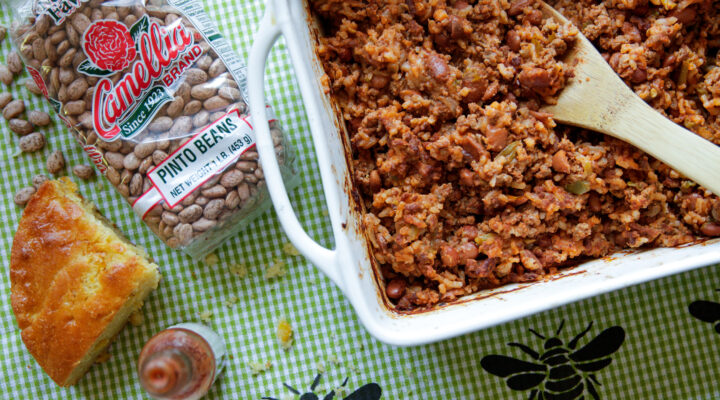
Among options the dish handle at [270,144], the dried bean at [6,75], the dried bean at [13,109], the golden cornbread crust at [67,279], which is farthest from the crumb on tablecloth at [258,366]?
the dried bean at [6,75]

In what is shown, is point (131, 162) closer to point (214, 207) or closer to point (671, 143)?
point (214, 207)

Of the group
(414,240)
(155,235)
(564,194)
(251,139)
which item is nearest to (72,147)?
(155,235)

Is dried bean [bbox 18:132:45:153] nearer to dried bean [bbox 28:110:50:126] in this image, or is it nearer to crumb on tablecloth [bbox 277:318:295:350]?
dried bean [bbox 28:110:50:126]

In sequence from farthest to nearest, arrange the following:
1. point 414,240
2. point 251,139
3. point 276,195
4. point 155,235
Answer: point 155,235 → point 251,139 → point 414,240 → point 276,195

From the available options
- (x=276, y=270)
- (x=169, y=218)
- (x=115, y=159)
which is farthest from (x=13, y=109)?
(x=276, y=270)

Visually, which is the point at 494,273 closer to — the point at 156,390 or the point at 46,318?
the point at 156,390

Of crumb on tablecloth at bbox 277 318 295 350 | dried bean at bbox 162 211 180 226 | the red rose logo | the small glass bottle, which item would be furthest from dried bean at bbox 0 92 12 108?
crumb on tablecloth at bbox 277 318 295 350
